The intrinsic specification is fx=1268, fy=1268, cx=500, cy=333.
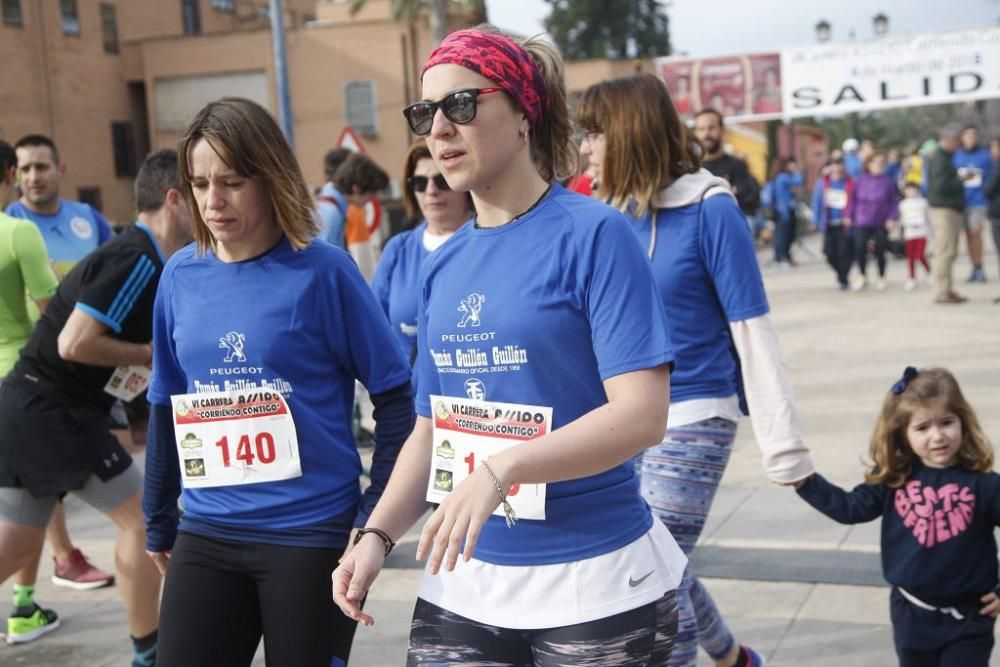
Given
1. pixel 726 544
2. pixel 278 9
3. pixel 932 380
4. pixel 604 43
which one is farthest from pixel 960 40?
pixel 604 43

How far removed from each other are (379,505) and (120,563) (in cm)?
247

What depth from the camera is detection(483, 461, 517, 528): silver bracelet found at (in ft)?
6.59

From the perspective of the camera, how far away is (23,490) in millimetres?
4613

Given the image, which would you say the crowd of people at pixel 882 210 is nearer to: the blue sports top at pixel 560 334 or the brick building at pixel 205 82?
the blue sports top at pixel 560 334

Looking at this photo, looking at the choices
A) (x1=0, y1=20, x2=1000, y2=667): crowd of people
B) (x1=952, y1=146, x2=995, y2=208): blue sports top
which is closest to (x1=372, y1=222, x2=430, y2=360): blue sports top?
(x1=0, y1=20, x2=1000, y2=667): crowd of people

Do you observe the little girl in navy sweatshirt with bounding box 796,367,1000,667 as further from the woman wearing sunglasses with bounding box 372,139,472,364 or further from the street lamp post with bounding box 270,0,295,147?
the street lamp post with bounding box 270,0,295,147

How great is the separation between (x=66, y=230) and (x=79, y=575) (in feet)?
6.58

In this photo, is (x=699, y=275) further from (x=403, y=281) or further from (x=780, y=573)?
(x=780, y=573)

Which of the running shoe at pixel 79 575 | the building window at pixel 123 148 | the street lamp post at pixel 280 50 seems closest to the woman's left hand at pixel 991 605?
the running shoe at pixel 79 575

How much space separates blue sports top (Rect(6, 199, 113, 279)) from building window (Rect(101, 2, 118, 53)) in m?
36.3

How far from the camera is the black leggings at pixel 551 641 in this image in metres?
2.27

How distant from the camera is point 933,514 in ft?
11.8

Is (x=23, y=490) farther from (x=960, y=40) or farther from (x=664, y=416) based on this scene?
(x=960, y=40)

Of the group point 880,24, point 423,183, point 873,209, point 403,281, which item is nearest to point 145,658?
point 403,281
